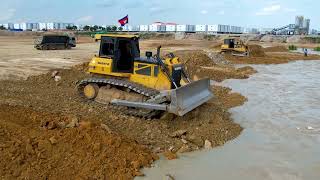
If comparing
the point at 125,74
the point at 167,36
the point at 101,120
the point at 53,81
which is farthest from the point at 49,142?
the point at 167,36

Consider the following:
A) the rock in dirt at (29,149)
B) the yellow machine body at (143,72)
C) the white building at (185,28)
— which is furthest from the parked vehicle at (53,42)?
the white building at (185,28)

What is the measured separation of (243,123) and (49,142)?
733 centimetres

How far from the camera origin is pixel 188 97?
38.4 ft

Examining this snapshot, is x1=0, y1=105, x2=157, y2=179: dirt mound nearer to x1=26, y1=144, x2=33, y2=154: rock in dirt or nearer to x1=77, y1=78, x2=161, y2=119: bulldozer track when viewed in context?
x1=26, y1=144, x2=33, y2=154: rock in dirt

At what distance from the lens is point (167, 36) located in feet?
350

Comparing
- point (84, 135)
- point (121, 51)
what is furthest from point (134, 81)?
point (84, 135)

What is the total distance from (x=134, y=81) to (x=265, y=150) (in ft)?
15.1

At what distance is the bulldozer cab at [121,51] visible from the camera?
12.7 m

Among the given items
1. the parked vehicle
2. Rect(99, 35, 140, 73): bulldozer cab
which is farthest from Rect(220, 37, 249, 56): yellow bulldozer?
Rect(99, 35, 140, 73): bulldozer cab

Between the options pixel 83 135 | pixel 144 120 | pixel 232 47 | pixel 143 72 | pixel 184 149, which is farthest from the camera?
pixel 232 47

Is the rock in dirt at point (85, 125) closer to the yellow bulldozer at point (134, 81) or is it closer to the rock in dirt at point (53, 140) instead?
the rock in dirt at point (53, 140)

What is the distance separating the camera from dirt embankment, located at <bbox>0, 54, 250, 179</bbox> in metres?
7.70

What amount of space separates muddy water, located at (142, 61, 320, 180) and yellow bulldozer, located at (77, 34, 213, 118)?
1902 millimetres

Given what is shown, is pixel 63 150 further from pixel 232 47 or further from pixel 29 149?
pixel 232 47
